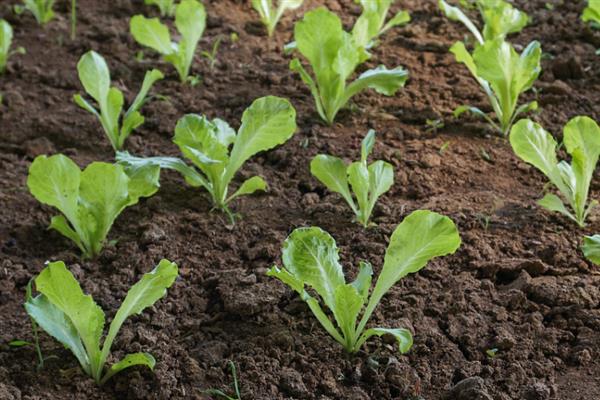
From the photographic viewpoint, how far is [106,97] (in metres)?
2.69

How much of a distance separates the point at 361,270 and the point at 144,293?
19.0 inches

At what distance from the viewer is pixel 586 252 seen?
206 centimetres

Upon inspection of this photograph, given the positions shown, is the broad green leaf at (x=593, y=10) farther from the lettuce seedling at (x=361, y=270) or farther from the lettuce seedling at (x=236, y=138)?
the lettuce seedling at (x=361, y=270)

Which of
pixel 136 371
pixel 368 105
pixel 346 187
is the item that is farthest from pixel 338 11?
pixel 136 371

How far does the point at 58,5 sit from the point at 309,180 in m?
1.71

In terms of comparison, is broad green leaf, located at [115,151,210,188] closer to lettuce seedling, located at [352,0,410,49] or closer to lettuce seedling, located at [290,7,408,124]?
lettuce seedling, located at [290,7,408,124]

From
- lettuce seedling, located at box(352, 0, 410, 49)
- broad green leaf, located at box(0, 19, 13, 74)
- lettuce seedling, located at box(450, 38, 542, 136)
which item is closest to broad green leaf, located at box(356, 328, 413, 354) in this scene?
lettuce seedling, located at box(450, 38, 542, 136)

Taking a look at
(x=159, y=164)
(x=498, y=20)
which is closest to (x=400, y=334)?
(x=159, y=164)

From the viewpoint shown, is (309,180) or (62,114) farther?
(62,114)

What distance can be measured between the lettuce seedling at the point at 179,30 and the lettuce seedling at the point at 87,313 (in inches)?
50.9

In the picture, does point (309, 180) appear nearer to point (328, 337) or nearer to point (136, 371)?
point (328, 337)

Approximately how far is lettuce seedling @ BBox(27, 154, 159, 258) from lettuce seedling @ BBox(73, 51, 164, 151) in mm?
408

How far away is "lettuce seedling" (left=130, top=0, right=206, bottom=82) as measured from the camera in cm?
301

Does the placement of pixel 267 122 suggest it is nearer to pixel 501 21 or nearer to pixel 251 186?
pixel 251 186
